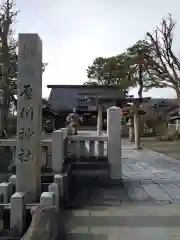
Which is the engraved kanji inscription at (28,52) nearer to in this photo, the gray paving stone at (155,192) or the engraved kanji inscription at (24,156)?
the engraved kanji inscription at (24,156)

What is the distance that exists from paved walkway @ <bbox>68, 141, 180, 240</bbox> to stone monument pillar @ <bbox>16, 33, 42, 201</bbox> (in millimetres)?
907

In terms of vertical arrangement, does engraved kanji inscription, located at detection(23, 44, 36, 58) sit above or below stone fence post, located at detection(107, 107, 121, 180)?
above

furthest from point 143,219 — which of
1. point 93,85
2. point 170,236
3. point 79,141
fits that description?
point 93,85

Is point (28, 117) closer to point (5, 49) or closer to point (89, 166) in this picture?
point (89, 166)

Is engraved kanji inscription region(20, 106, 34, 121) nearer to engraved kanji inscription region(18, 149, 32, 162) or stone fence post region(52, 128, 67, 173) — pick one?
engraved kanji inscription region(18, 149, 32, 162)

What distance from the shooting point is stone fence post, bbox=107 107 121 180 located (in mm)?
7984

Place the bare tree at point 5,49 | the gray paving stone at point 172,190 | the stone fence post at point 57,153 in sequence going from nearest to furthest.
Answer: the gray paving stone at point 172,190
the stone fence post at point 57,153
the bare tree at point 5,49

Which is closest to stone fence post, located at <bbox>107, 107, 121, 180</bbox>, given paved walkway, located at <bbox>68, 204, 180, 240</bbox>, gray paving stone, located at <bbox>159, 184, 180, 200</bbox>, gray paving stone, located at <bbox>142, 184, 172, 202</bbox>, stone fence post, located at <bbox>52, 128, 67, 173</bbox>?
gray paving stone, located at <bbox>142, 184, 172, 202</bbox>

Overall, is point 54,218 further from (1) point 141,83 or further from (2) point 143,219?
(1) point 141,83

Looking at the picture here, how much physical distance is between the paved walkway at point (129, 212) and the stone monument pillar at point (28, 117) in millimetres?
907

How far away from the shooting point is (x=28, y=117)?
5.48 m

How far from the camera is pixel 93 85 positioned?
1670 inches

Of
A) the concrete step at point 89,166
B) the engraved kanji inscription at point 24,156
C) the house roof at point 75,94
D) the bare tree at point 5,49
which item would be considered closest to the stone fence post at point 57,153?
the concrete step at point 89,166

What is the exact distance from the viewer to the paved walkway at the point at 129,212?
4508 millimetres
